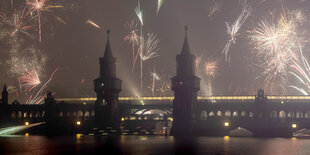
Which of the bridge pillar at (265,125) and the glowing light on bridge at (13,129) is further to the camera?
the glowing light on bridge at (13,129)

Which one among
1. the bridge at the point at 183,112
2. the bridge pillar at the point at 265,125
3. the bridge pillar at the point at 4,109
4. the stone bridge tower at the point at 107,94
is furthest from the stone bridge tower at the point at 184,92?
the bridge pillar at the point at 4,109

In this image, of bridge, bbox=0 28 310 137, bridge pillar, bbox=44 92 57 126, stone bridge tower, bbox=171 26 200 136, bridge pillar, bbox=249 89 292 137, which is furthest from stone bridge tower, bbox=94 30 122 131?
bridge pillar, bbox=249 89 292 137

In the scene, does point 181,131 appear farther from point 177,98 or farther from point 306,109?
point 306,109

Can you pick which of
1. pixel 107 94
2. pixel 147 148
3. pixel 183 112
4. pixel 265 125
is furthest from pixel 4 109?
pixel 147 148

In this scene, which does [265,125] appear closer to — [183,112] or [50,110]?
[183,112]

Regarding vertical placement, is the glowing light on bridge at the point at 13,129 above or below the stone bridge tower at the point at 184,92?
below

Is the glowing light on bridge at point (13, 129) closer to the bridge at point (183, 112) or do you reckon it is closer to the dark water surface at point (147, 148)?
the bridge at point (183, 112)

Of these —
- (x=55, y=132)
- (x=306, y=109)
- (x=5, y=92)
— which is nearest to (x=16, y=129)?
(x=55, y=132)
